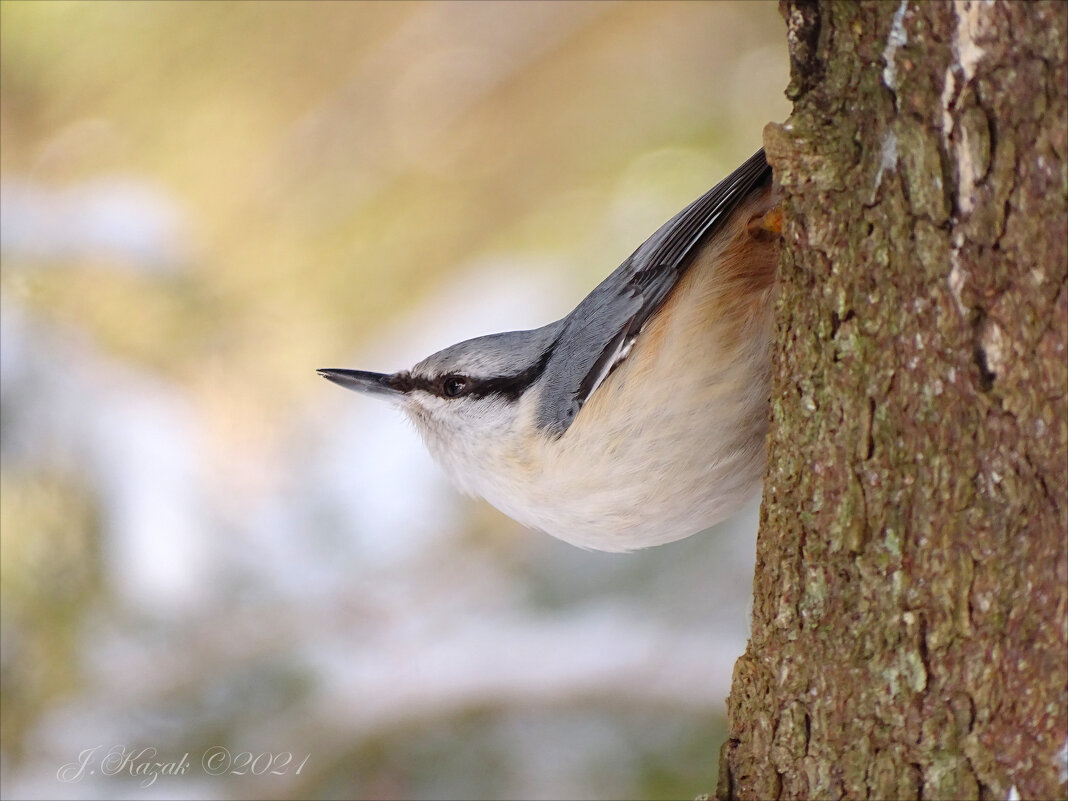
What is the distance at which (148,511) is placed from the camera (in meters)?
3.53

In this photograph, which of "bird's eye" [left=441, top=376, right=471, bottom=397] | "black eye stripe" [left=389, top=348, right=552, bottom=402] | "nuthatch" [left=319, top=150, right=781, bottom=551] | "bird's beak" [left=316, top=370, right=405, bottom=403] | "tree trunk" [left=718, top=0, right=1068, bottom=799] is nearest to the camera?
"tree trunk" [left=718, top=0, right=1068, bottom=799]

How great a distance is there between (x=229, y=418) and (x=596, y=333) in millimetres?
2170

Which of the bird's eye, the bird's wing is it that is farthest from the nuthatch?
the bird's eye

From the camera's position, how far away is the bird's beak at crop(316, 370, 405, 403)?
2490 mm

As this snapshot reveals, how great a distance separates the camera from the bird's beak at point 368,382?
2490mm

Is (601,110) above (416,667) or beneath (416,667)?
above

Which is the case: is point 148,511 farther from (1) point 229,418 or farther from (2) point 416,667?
(2) point 416,667

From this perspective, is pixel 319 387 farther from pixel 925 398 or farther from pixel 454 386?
pixel 925 398

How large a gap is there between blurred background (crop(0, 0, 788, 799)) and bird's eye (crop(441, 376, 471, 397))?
1362 millimetres

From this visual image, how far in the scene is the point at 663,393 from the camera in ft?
6.13

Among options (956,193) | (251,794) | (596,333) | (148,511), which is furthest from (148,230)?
(956,193)

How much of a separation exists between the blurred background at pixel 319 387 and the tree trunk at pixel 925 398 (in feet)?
6.84

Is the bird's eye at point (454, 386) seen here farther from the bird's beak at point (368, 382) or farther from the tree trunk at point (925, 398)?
the tree trunk at point (925, 398)

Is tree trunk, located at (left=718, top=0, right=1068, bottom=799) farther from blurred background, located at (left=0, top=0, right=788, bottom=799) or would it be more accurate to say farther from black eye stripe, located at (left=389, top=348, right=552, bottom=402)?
blurred background, located at (left=0, top=0, right=788, bottom=799)
